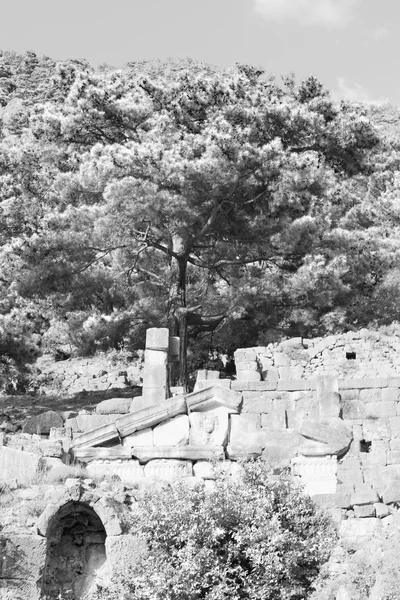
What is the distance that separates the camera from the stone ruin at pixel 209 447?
1438cm

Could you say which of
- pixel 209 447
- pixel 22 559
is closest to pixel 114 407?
pixel 209 447

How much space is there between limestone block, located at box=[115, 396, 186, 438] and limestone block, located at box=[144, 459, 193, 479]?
0.64 meters

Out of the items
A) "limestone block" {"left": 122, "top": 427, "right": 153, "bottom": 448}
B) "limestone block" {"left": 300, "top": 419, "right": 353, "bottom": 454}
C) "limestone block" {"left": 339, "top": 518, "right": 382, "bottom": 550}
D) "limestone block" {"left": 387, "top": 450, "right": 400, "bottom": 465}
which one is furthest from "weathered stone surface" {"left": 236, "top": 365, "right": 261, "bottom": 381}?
"limestone block" {"left": 339, "top": 518, "right": 382, "bottom": 550}

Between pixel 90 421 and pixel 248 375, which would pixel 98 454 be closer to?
pixel 90 421

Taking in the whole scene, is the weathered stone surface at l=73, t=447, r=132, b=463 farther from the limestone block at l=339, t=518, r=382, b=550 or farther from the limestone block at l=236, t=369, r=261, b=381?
the limestone block at l=236, t=369, r=261, b=381

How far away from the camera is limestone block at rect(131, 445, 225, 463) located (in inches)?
672

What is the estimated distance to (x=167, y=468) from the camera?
1702 cm

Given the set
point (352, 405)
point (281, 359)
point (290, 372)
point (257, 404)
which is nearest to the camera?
point (352, 405)

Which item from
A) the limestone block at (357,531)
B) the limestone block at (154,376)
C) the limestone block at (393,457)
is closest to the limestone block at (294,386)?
the limestone block at (393,457)

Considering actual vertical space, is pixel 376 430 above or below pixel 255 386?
below

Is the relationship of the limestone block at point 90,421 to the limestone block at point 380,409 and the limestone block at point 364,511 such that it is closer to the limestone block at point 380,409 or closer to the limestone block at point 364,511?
the limestone block at point 380,409

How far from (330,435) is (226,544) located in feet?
11.5

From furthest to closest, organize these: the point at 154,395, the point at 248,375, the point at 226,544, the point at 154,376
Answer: the point at 248,375 < the point at 154,376 < the point at 154,395 < the point at 226,544

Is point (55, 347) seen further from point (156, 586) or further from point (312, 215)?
point (156, 586)
